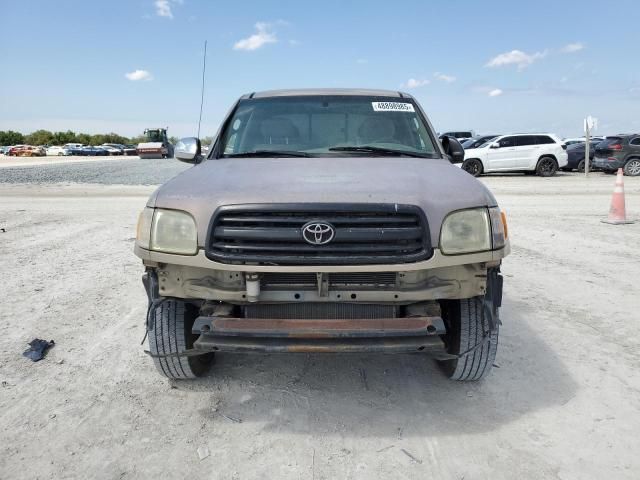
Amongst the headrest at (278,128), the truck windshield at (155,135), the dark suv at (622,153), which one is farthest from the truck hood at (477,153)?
the truck windshield at (155,135)

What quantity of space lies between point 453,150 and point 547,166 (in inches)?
702

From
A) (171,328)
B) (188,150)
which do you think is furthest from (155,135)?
(171,328)

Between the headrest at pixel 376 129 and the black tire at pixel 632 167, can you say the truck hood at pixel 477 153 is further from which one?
the headrest at pixel 376 129

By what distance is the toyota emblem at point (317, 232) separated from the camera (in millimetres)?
2541

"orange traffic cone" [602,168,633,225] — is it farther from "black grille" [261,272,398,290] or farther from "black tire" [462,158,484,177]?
"black tire" [462,158,484,177]

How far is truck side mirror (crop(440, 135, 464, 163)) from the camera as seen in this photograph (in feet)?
13.5

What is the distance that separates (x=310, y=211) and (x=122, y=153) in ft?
246

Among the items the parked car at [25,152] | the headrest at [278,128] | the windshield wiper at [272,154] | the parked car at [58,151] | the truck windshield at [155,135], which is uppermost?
the parked car at [58,151]

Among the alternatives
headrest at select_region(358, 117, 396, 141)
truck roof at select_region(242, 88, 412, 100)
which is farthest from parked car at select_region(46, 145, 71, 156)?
headrest at select_region(358, 117, 396, 141)

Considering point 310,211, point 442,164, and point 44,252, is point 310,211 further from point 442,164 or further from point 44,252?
point 44,252

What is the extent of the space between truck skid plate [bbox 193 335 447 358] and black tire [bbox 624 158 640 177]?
20.4m

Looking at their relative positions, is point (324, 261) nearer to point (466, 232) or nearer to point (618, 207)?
point (466, 232)

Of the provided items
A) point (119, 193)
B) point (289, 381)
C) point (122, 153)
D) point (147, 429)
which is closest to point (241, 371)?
point (289, 381)

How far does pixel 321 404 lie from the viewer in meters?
3.01
